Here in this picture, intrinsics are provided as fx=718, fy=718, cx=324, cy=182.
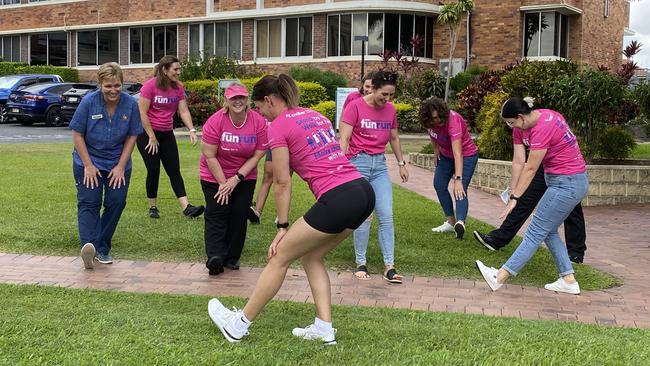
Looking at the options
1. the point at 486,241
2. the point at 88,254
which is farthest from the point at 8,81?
the point at 486,241

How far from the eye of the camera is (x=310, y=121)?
4176 mm

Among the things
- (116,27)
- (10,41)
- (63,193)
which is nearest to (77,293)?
(63,193)

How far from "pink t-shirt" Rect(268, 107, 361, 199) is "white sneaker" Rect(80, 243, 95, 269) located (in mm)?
2681

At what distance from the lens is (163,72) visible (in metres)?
7.96

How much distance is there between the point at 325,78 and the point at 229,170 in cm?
2149

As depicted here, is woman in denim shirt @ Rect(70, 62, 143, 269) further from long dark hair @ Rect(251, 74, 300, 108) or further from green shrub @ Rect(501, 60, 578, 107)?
green shrub @ Rect(501, 60, 578, 107)

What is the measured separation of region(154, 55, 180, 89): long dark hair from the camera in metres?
7.90

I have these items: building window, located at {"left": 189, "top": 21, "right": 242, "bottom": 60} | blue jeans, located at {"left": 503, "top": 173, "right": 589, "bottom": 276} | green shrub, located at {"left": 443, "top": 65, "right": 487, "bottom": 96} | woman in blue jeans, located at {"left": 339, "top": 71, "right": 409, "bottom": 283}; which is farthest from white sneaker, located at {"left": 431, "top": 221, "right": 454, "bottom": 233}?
building window, located at {"left": 189, "top": 21, "right": 242, "bottom": 60}

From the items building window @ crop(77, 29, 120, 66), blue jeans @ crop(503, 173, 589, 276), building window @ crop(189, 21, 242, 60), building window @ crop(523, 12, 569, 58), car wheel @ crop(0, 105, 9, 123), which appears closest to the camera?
blue jeans @ crop(503, 173, 589, 276)

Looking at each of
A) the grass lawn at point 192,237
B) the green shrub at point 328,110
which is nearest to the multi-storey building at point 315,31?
the green shrub at point 328,110

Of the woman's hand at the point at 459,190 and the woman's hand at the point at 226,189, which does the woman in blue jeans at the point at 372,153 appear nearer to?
the woman's hand at the point at 226,189

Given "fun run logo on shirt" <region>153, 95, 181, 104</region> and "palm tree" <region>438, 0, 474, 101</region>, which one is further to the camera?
"palm tree" <region>438, 0, 474, 101</region>

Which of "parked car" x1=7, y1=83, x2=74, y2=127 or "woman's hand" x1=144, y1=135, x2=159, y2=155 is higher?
"parked car" x1=7, y1=83, x2=74, y2=127

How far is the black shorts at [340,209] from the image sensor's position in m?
3.97
